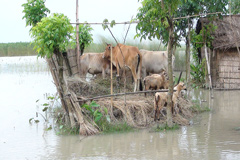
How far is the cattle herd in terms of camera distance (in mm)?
8841

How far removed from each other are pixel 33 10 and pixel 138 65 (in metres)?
3.41

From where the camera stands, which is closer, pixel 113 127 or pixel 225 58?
pixel 113 127

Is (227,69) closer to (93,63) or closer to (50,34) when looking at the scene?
(93,63)

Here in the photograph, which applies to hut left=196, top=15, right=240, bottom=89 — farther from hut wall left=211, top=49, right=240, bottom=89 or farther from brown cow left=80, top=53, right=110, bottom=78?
brown cow left=80, top=53, right=110, bottom=78

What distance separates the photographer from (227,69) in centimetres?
1377

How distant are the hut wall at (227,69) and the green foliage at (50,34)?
7644 mm

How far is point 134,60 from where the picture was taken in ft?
35.0

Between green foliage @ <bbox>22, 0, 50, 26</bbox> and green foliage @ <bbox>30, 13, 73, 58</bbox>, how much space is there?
1.97 metres

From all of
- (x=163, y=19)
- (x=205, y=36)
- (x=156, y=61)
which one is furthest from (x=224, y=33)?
(x=163, y=19)

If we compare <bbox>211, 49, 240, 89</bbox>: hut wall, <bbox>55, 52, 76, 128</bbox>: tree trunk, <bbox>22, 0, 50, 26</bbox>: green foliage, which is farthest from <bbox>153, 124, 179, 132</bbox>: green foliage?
<bbox>211, 49, 240, 89</bbox>: hut wall

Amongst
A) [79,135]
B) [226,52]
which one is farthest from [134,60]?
[226,52]

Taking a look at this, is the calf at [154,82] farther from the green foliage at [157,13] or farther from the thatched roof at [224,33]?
the thatched roof at [224,33]

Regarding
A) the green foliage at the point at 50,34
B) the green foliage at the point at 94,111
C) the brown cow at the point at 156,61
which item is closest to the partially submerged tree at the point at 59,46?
the green foliage at the point at 50,34

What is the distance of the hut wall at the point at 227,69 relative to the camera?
13.6 m
